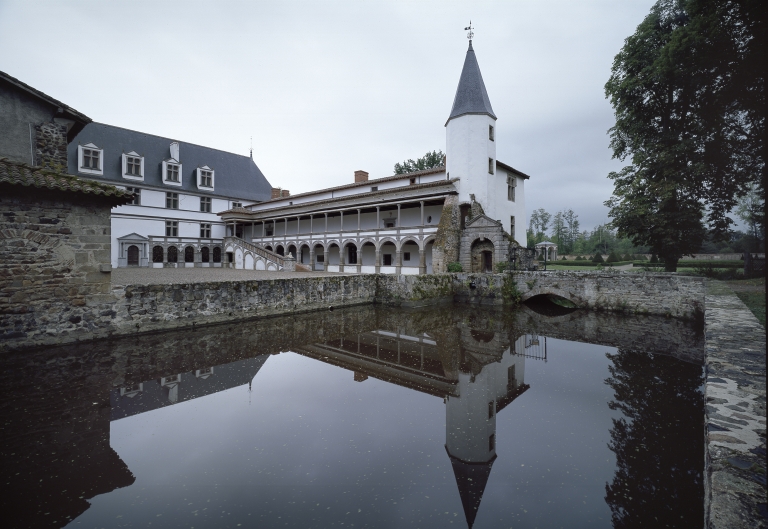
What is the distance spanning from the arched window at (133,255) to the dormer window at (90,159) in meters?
6.01

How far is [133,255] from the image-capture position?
90.2 feet

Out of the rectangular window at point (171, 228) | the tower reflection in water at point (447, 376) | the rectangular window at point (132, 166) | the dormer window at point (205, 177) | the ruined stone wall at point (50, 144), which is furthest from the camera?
the dormer window at point (205, 177)

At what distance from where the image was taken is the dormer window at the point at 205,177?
3216 centimetres

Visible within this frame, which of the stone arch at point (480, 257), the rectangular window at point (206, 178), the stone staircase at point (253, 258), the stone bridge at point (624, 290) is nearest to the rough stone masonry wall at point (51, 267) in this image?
the stone staircase at point (253, 258)

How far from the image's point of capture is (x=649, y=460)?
3893mm

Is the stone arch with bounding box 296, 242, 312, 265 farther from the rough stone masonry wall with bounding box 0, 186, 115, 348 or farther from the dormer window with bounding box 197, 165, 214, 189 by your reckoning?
the rough stone masonry wall with bounding box 0, 186, 115, 348

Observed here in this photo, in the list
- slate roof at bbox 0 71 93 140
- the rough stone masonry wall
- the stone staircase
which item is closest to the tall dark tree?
the stone staircase

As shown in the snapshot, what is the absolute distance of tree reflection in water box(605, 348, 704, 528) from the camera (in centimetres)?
312

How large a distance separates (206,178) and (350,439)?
34769 mm

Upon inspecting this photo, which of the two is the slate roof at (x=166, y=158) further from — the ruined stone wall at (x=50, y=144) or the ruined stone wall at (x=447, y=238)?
the ruined stone wall at (x=447, y=238)

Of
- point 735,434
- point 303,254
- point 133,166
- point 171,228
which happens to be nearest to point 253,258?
point 303,254

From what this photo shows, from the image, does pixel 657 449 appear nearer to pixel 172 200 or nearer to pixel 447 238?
pixel 447 238

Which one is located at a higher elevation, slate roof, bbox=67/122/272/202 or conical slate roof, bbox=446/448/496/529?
slate roof, bbox=67/122/272/202

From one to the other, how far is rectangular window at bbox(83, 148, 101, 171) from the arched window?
6480 millimetres
